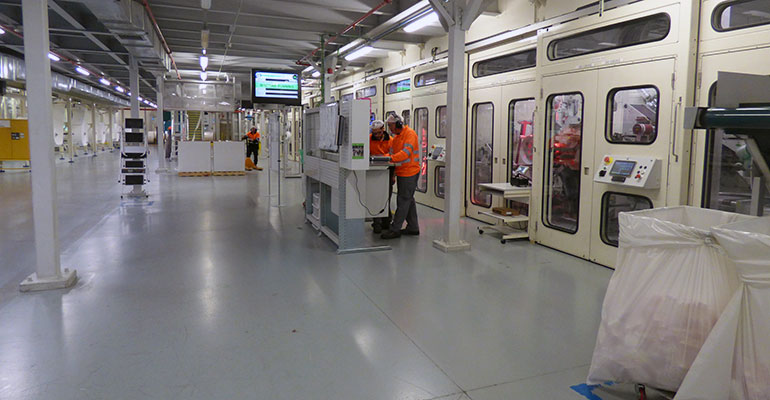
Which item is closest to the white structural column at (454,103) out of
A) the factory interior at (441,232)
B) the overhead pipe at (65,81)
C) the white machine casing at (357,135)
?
the factory interior at (441,232)

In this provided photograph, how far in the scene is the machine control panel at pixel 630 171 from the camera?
474 cm

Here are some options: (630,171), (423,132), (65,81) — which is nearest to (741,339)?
(630,171)

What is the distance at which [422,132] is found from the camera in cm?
976

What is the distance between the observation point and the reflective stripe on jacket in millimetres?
6617

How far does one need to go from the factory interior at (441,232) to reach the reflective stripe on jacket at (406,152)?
0.03 meters

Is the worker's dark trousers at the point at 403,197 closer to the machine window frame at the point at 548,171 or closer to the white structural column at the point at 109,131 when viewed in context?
the machine window frame at the point at 548,171

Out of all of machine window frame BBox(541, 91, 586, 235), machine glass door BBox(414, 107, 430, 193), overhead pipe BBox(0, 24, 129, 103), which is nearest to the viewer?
machine window frame BBox(541, 91, 586, 235)

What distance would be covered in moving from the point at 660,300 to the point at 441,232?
16.0ft

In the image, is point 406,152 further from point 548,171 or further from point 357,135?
point 548,171

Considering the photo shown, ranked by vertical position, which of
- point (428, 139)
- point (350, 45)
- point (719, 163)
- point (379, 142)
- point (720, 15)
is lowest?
point (719, 163)

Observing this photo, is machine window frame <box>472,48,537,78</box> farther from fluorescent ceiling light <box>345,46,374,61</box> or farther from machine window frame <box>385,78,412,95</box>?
fluorescent ceiling light <box>345,46,374,61</box>

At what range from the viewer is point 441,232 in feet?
24.0

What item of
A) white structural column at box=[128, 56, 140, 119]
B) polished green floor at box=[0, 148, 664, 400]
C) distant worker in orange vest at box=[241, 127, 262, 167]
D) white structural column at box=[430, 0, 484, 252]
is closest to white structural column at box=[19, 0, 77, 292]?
polished green floor at box=[0, 148, 664, 400]

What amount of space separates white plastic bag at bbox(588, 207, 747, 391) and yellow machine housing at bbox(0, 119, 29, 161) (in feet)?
57.1
